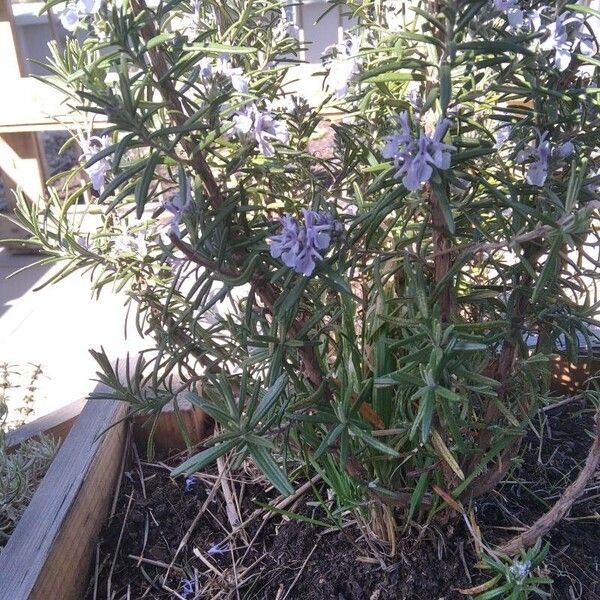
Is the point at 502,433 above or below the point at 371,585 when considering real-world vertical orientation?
above

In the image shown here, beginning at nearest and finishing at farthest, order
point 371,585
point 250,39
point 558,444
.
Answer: point 371,585 → point 250,39 → point 558,444

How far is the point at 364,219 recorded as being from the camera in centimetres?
68

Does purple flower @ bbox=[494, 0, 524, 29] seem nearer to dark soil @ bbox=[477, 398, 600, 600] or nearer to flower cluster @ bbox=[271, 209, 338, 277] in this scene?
flower cluster @ bbox=[271, 209, 338, 277]

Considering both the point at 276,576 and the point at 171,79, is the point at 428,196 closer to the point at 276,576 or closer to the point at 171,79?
the point at 171,79

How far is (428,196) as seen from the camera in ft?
2.34

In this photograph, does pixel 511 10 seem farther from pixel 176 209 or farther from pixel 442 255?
pixel 176 209

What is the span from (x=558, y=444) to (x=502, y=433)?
1.34 feet

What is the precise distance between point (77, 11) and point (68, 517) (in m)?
0.68

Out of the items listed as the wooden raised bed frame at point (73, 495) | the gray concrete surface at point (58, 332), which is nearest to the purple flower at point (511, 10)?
the wooden raised bed frame at point (73, 495)

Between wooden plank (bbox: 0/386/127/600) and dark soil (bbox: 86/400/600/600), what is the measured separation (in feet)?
0.13

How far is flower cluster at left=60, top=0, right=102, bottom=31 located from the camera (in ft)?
1.87

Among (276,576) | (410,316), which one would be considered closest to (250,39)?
(410,316)

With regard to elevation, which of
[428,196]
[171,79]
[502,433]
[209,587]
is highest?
[171,79]

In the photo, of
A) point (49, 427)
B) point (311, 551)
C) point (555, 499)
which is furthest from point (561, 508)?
point (49, 427)
